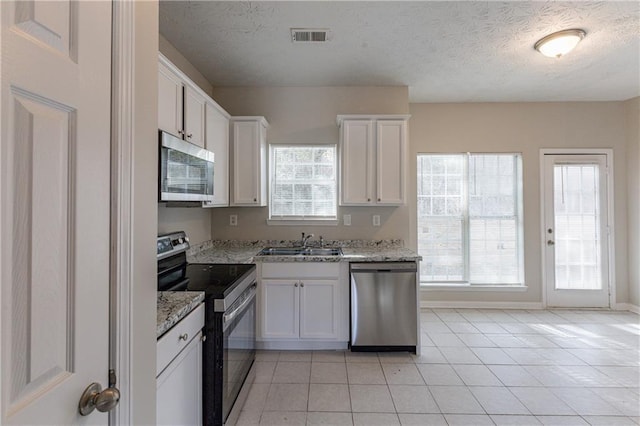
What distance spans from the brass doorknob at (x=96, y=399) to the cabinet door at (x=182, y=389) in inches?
18.8

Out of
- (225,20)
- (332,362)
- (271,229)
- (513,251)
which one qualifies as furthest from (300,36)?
(513,251)

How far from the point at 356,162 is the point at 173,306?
2361 millimetres

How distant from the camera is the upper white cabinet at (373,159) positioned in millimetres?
3182

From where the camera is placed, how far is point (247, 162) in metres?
3.25

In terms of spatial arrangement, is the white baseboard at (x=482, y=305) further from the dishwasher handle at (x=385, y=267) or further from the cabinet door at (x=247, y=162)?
the cabinet door at (x=247, y=162)

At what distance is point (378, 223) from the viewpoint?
352 centimetres

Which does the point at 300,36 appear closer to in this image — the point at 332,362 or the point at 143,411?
the point at 143,411

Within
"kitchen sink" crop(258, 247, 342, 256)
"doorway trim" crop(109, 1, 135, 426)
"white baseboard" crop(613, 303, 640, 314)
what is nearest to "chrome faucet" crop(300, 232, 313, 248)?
"kitchen sink" crop(258, 247, 342, 256)

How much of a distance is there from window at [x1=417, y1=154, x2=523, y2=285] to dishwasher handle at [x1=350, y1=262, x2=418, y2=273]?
57.5 inches

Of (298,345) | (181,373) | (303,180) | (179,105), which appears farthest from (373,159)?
(181,373)

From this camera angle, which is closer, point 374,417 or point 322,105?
point 374,417

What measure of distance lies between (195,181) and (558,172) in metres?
4.56

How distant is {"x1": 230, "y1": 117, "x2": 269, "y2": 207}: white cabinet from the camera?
324cm

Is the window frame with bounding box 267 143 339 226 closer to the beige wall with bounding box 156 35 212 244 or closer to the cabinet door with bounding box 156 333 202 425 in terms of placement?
the beige wall with bounding box 156 35 212 244
